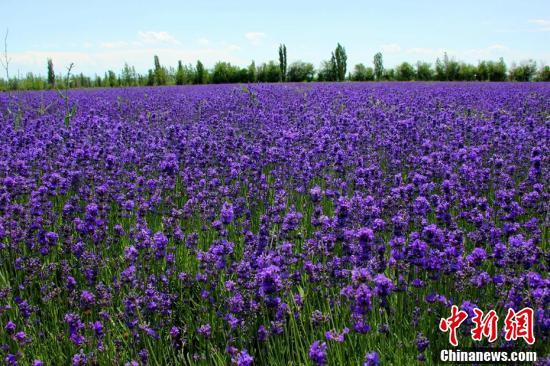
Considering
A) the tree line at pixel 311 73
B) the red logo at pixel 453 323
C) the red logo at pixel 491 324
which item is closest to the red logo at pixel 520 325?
the red logo at pixel 491 324

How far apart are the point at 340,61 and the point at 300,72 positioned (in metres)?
3.68

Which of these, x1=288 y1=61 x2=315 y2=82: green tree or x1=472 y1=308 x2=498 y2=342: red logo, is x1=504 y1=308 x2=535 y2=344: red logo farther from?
x1=288 y1=61 x2=315 y2=82: green tree

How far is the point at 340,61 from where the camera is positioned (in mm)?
43281

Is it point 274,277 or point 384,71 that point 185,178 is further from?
point 384,71

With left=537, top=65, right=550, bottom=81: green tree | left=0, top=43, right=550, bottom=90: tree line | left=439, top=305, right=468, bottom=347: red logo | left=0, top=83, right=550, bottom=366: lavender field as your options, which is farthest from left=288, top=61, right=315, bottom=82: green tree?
left=439, top=305, right=468, bottom=347: red logo

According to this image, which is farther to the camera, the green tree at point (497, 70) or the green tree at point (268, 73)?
the green tree at point (268, 73)

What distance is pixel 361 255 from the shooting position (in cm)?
285

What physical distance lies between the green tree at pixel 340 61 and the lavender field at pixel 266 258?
123 feet

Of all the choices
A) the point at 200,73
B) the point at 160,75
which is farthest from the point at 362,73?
the point at 160,75

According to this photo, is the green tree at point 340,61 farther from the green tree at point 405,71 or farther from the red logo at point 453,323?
the red logo at point 453,323

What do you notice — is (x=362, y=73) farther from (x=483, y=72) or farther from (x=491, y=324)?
(x=491, y=324)

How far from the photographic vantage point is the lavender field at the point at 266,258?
9.05 feet

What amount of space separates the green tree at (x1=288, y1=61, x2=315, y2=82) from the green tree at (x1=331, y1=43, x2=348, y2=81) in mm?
2021

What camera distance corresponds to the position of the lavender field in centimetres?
276
